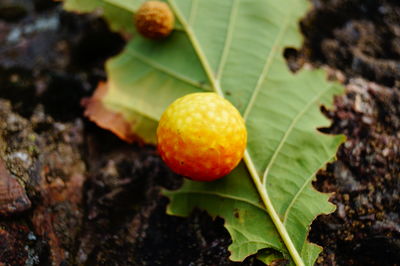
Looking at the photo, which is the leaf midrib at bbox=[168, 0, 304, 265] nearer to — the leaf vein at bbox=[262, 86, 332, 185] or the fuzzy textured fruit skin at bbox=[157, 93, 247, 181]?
the leaf vein at bbox=[262, 86, 332, 185]

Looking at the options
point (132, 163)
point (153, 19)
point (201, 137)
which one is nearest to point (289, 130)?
point (201, 137)

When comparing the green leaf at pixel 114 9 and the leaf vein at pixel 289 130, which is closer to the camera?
the leaf vein at pixel 289 130

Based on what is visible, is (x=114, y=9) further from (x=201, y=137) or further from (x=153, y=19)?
(x=201, y=137)

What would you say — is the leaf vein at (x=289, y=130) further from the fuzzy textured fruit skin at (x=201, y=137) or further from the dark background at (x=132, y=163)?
the fuzzy textured fruit skin at (x=201, y=137)

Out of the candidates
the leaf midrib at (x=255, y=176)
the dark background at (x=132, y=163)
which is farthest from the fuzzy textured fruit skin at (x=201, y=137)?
the dark background at (x=132, y=163)

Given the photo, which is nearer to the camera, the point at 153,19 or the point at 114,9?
the point at 153,19

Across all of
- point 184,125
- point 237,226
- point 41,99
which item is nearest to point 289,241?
point 237,226
